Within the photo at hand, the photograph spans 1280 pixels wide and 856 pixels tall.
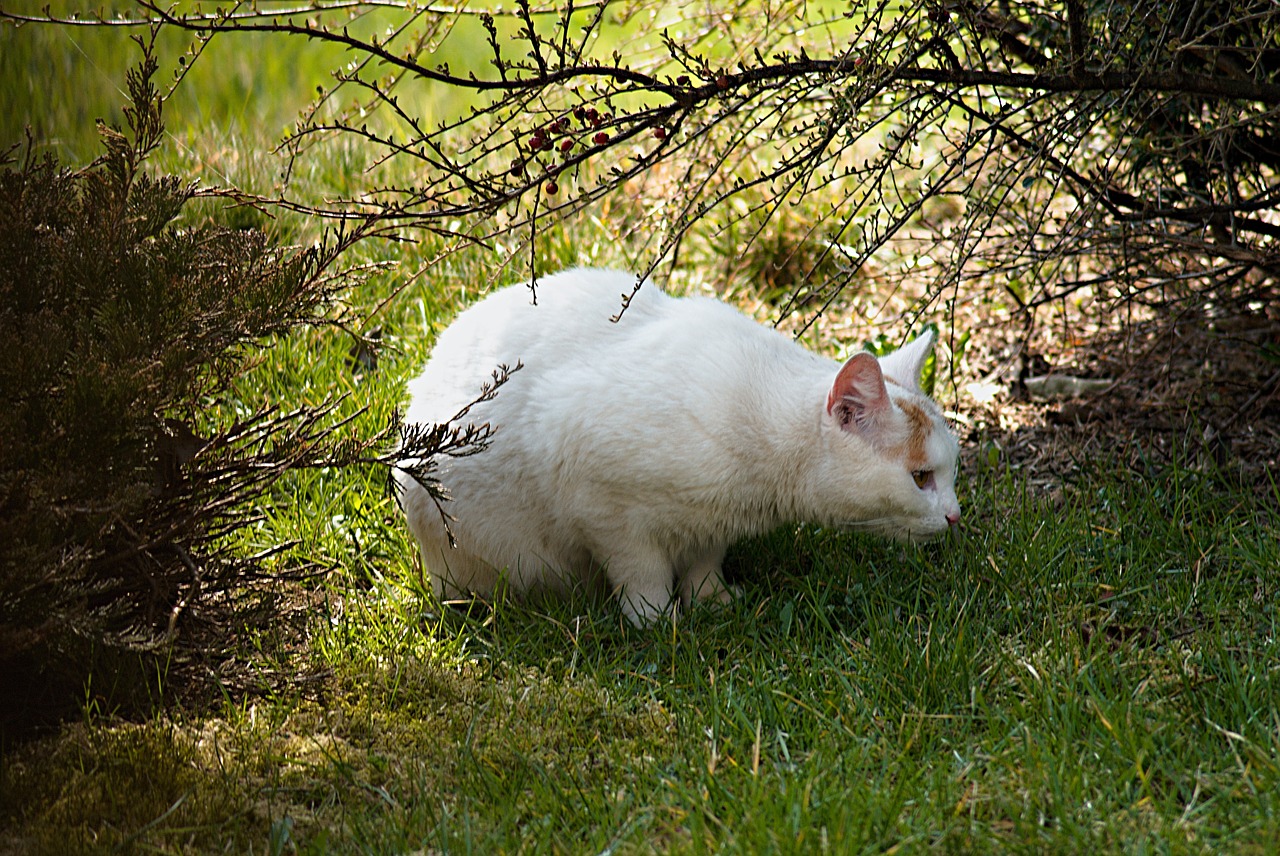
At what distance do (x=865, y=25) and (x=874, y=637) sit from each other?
1544 mm

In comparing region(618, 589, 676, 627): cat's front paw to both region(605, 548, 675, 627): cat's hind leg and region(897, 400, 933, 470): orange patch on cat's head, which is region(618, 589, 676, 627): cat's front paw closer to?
region(605, 548, 675, 627): cat's hind leg

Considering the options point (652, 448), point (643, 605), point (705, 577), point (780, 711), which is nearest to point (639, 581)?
point (643, 605)

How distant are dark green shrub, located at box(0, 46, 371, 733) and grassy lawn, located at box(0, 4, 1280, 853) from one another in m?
0.19

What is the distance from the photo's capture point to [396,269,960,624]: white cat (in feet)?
11.2

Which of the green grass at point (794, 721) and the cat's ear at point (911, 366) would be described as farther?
the cat's ear at point (911, 366)

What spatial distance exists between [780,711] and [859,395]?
0.93m

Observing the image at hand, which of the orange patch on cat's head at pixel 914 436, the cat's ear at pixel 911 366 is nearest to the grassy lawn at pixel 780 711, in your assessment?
the orange patch on cat's head at pixel 914 436

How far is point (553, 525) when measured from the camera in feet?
11.8

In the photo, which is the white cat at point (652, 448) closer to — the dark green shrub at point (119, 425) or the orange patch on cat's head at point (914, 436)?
the orange patch on cat's head at point (914, 436)

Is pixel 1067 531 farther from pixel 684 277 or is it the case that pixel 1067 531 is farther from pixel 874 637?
pixel 684 277

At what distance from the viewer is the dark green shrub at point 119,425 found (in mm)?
2539

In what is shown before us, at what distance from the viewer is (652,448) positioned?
339 cm

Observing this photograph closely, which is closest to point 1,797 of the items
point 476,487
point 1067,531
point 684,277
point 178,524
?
point 178,524

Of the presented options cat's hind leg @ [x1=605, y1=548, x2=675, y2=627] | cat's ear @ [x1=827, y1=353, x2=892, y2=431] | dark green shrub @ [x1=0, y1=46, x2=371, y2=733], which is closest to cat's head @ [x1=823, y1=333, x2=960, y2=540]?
cat's ear @ [x1=827, y1=353, x2=892, y2=431]
